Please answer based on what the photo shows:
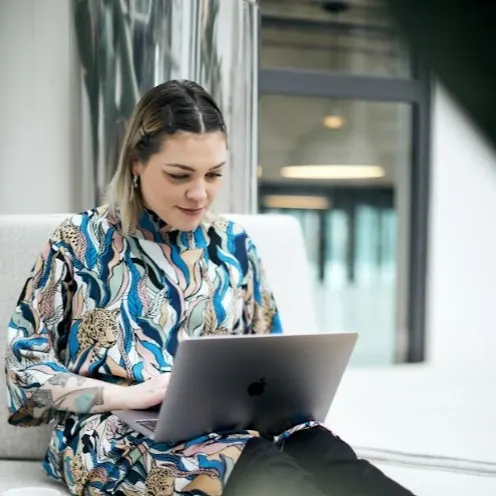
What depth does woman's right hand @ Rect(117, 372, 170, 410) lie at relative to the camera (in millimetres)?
1345

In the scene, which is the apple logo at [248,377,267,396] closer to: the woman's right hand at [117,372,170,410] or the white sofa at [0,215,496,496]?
the woman's right hand at [117,372,170,410]

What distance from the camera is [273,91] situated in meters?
3.68

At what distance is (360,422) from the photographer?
1.90 metres

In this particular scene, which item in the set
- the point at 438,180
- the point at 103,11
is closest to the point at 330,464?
the point at 103,11

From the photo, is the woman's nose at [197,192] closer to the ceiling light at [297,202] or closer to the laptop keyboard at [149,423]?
the laptop keyboard at [149,423]

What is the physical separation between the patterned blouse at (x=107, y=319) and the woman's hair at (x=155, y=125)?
1.2 inches

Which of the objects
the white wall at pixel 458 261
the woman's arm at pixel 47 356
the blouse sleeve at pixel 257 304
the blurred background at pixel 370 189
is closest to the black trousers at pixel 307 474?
the woman's arm at pixel 47 356

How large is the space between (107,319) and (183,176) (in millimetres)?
277

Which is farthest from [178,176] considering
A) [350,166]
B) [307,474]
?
[350,166]

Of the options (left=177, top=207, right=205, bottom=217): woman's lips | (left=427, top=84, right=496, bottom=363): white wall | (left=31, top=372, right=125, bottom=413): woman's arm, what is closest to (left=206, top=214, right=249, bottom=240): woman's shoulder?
(left=177, top=207, right=205, bottom=217): woman's lips

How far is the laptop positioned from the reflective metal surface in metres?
0.89

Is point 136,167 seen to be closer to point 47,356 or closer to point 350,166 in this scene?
point 47,356

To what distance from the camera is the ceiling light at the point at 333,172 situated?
390 centimetres

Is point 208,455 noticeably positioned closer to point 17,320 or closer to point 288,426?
point 288,426
